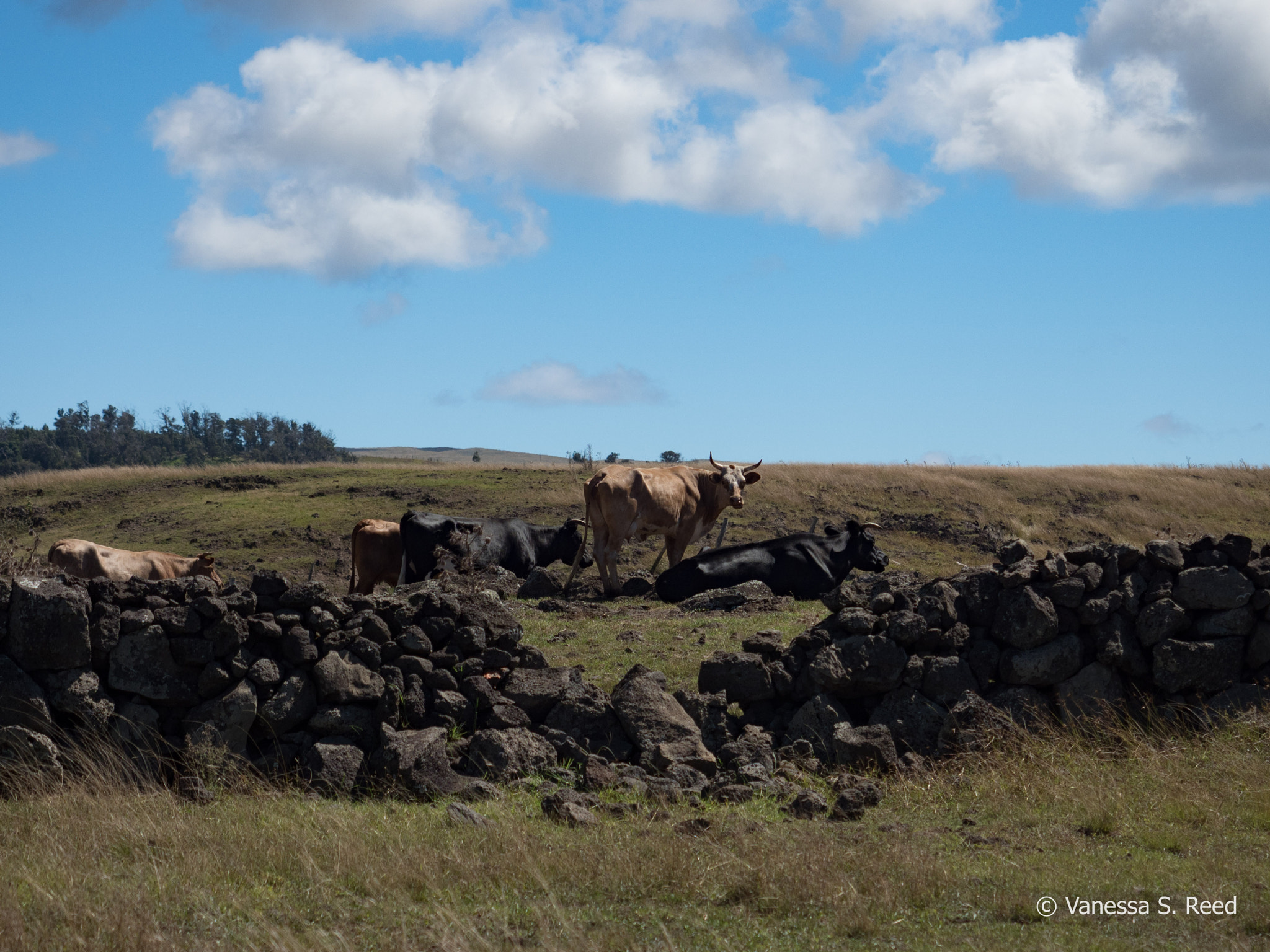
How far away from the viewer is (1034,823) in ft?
27.6

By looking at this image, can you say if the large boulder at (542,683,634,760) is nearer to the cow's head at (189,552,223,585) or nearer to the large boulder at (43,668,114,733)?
the large boulder at (43,668,114,733)

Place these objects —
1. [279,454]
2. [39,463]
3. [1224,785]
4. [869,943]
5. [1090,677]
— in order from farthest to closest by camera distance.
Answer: [279,454]
[39,463]
[1090,677]
[1224,785]
[869,943]

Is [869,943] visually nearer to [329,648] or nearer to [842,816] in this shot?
[842,816]

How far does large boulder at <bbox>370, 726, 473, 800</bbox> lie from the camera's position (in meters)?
9.02

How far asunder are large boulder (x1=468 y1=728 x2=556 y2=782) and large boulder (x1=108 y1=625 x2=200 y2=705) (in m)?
2.40

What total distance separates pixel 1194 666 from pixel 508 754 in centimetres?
633

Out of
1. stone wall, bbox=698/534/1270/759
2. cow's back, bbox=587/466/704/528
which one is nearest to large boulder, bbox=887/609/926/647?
stone wall, bbox=698/534/1270/759

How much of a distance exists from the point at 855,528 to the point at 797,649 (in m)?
9.85

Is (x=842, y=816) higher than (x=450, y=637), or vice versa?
(x=450, y=637)

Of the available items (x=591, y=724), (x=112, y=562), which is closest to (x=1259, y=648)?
(x=591, y=724)

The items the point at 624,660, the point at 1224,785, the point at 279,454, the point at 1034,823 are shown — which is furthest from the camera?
the point at 279,454

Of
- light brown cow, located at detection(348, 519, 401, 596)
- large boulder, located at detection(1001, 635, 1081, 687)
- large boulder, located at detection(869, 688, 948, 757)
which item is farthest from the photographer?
light brown cow, located at detection(348, 519, 401, 596)

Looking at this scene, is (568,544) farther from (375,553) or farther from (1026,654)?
(1026,654)

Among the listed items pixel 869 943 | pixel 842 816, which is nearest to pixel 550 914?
pixel 869 943
